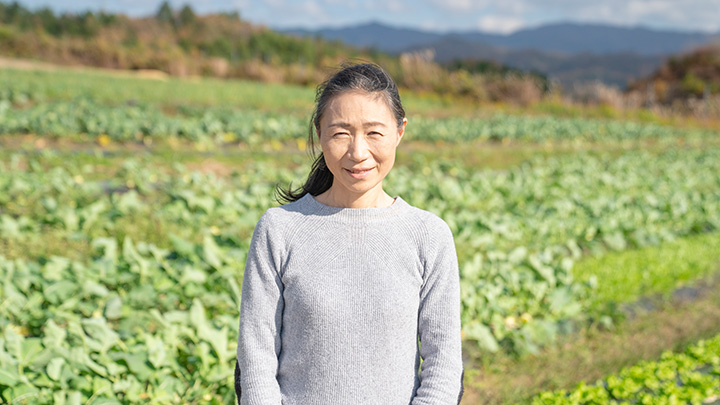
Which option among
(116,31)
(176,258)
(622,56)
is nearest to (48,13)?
(116,31)

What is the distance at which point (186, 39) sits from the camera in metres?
39.5

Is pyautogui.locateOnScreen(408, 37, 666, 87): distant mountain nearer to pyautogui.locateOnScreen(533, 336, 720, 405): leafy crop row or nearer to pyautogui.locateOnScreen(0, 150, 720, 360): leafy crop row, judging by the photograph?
pyautogui.locateOnScreen(0, 150, 720, 360): leafy crop row

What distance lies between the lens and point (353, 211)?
1.43 metres

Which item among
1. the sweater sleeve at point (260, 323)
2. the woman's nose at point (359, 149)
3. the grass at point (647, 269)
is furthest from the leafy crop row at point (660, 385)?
the woman's nose at point (359, 149)

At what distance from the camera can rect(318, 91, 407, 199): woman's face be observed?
133 centimetres

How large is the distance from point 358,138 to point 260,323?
0.51m

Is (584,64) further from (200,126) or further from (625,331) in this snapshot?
(625,331)

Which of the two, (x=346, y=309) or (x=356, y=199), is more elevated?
(x=356, y=199)

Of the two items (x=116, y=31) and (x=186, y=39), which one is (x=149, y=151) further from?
(x=116, y=31)

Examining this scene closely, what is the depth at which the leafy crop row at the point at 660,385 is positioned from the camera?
2760mm

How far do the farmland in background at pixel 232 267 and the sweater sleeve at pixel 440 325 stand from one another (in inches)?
47.0

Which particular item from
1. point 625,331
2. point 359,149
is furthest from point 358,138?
point 625,331

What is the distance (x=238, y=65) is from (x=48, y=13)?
28.2 meters

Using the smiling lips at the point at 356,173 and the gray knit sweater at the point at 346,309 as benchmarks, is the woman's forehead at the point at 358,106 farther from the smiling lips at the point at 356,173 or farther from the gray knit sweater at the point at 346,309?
the gray knit sweater at the point at 346,309
